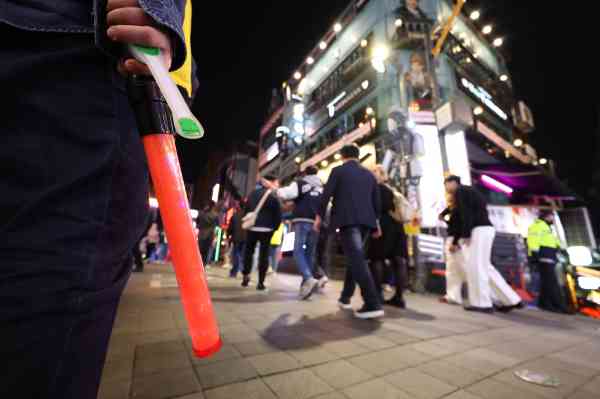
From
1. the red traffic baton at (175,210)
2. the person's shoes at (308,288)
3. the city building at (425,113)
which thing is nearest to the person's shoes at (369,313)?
the person's shoes at (308,288)

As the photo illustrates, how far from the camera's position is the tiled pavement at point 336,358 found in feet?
4.38

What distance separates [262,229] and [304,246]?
0.82 meters

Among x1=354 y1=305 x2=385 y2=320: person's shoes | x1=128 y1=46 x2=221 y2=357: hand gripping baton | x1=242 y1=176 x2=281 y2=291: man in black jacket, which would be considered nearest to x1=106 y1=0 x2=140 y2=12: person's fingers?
x1=128 y1=46 x2=221 y2=357: hand gripping baton

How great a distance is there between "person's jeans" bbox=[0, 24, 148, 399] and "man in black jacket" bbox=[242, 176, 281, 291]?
392 cm

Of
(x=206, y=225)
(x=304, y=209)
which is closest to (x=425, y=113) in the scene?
(x=304, y=209)

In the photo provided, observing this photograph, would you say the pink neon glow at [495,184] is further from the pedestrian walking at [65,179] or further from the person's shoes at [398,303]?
the pedestrian walking at [65,179]

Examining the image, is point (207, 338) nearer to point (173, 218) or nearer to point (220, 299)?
point (173, 218)

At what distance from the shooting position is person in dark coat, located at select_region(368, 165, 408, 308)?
4.12 meters

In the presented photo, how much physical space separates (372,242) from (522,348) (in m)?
2.22

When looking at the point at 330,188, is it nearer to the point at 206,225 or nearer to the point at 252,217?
the point at 252,217

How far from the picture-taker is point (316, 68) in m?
19.5

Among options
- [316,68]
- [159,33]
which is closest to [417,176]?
[159,33]

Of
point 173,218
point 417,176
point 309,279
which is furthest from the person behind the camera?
point 417,176

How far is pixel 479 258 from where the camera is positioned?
13.4 feet
